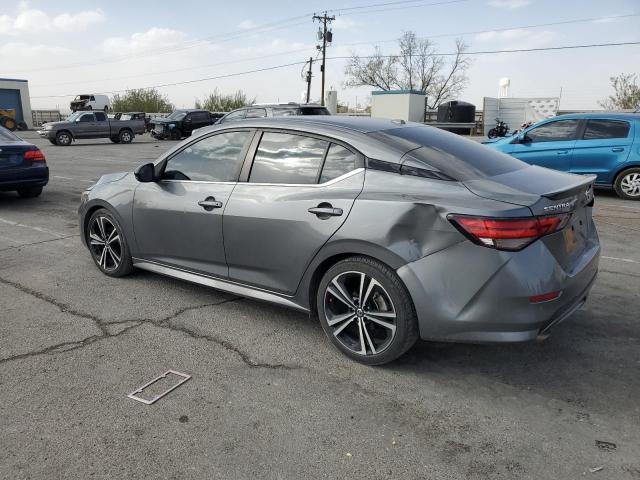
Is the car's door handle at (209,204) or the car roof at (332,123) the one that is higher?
the car roof at (332,123)

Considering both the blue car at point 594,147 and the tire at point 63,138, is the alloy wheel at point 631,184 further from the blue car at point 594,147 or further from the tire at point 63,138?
the tire at point 63,138

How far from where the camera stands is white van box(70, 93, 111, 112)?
49188 mm

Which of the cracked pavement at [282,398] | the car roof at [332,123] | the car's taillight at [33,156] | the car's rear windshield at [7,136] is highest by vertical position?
the car roof at [332,123]

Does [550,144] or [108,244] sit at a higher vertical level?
[550,144]

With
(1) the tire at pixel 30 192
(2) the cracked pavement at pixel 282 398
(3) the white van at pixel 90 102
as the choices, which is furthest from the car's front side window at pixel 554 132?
(3) the white van at pixel 90 102

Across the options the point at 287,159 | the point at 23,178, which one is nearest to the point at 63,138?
the point at 23,178

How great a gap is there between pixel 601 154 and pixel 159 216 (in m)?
8.75

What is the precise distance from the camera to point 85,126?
27.6m

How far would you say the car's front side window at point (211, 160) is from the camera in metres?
4.03

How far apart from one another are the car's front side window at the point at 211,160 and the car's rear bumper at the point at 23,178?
5948 millimetres

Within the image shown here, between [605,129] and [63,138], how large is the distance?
82.7 ft

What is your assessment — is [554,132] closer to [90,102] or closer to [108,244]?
[108,244]

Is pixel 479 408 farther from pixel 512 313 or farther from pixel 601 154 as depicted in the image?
pixel 601 154

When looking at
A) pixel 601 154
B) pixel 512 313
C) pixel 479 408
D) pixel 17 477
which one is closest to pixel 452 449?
pixel 479 408
